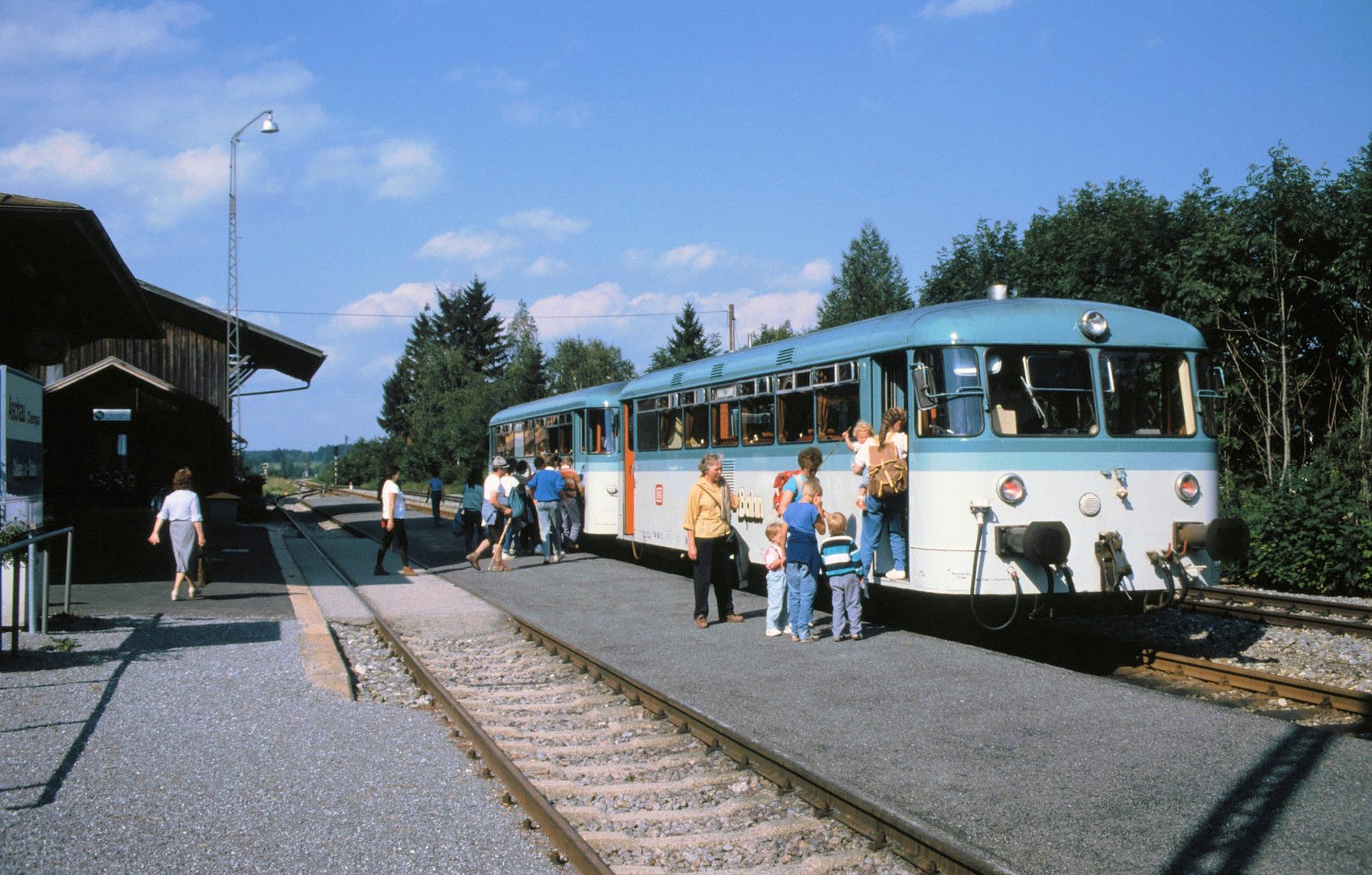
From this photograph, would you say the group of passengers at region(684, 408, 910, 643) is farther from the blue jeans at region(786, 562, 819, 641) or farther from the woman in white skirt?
the woman in white skirt

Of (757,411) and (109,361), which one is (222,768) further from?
(109,361)

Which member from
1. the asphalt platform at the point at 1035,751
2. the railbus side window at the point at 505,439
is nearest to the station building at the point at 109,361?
the railbus side window at the point at 505,439

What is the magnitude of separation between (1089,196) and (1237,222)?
18.2m

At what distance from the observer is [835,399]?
10523 mm

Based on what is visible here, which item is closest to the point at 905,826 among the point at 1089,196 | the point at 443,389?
the point at 1089,196

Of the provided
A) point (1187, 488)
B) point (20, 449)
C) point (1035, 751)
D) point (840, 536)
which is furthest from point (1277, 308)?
point (20, 449)

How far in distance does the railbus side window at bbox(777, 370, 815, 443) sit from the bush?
653 centimetres

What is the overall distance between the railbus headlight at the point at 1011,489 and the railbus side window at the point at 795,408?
2529 mm

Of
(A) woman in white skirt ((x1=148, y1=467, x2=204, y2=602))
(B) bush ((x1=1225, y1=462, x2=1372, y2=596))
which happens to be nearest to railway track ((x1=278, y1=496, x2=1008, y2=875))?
(A) woman in white skirt ((x1=148, y1=467, x2=204, y2=602))

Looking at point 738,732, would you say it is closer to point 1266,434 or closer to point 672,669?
point 672,669

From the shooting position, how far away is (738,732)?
623cm

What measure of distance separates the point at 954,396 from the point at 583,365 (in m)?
73.5

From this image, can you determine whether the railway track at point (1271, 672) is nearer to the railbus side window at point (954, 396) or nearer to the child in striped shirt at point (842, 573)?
the child in striped shirt at point (842, 573)

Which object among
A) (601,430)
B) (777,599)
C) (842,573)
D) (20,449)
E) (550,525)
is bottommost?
(777,599)
